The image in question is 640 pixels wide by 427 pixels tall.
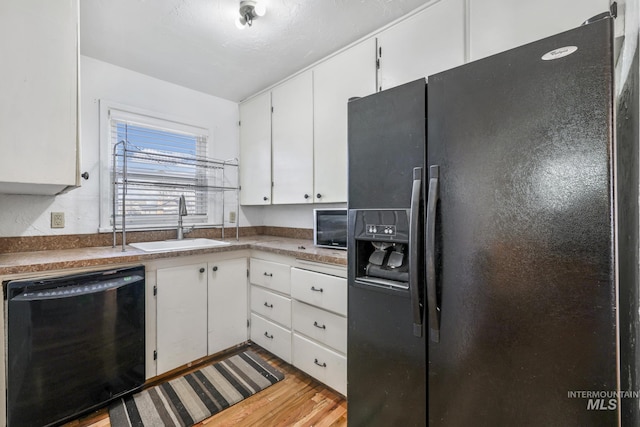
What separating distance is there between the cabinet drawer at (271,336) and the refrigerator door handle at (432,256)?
1.27 meters

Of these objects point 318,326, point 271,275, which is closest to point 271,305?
point 271,275

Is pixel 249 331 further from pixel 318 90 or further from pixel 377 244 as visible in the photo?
pixel 318 90

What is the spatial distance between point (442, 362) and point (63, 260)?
1890 millimetres

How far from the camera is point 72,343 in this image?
58.2 inches

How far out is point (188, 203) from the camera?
2.65 m

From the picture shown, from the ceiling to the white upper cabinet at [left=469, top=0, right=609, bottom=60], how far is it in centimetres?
36

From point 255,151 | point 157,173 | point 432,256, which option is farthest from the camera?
point 255,151

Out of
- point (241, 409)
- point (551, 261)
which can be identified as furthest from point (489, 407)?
point (241, 409)

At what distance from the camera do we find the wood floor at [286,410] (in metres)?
1.52

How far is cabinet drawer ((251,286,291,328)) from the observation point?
2003mm

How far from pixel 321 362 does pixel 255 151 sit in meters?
1.96

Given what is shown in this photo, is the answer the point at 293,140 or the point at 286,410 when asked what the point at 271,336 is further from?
the point at 293,140

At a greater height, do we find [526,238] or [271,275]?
[526,238]

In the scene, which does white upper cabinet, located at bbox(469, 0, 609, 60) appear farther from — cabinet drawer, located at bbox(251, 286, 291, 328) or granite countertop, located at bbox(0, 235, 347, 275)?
cabinet drawer, located at bbox(251, 286, 291, 328)
